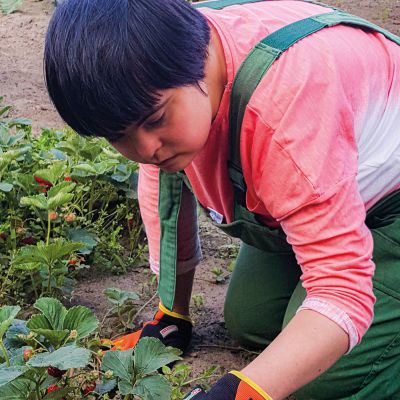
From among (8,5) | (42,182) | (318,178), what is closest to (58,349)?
(318,178)

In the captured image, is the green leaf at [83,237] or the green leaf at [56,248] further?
the green leaf at [83,237]

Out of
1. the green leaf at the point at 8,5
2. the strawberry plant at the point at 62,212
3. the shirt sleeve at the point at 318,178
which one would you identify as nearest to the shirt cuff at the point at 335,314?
the shirt sleeve at the point at 318,178

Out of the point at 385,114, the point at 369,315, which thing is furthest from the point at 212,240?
the point at 369,315

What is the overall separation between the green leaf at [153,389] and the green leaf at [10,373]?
0.24 meters

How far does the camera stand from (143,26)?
1435 mm

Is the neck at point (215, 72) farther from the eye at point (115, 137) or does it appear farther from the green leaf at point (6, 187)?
the green leaf at point (6, 187)

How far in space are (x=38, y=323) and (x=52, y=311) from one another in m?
0.04

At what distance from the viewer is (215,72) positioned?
1.62 m

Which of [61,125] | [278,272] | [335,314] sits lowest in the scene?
[61,125]

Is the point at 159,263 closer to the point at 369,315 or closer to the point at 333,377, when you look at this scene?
the point at 333,377

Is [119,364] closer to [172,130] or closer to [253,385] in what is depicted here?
[253,385]

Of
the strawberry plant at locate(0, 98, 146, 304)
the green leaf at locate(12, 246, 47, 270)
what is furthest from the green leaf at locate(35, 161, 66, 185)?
the green leaf at locate(12, 246, 47, 270)

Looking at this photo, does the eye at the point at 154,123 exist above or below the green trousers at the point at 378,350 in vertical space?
above

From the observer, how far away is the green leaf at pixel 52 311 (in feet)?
5.48
